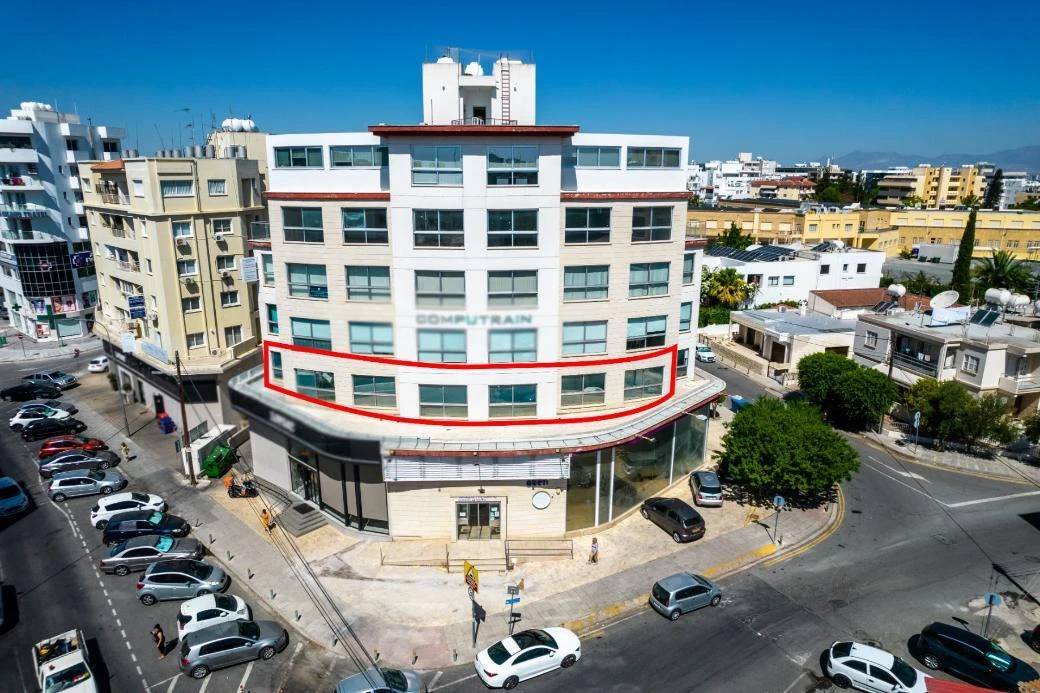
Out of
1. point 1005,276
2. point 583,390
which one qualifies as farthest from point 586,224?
point 1005,276

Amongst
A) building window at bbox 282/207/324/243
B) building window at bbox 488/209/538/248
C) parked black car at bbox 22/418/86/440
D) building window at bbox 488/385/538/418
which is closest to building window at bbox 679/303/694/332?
building window at bbox 488/385/538/418

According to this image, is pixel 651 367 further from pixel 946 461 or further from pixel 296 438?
pixel 946 461

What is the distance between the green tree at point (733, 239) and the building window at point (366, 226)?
8281cm

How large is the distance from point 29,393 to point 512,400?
48912mm

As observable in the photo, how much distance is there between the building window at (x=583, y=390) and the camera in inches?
1291

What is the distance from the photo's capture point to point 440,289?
101 feet

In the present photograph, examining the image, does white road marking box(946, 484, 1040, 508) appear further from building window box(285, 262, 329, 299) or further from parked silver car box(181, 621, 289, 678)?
building window box(285, 262, 329, 299)

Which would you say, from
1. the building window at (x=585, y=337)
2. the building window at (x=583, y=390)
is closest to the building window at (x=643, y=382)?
the building window at (x=583, y=390)

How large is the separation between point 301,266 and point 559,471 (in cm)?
1665

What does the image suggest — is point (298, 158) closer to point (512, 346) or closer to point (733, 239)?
point (512, 346)

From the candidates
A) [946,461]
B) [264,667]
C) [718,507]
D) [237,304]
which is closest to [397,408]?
[264,667]

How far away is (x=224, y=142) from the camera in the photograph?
2255 inches

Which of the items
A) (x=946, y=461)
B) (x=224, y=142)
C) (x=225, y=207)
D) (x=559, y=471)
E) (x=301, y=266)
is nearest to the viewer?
(x=559, y=471)

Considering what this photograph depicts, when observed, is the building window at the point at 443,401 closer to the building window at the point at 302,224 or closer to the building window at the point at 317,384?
the building window at the point at 317,384
